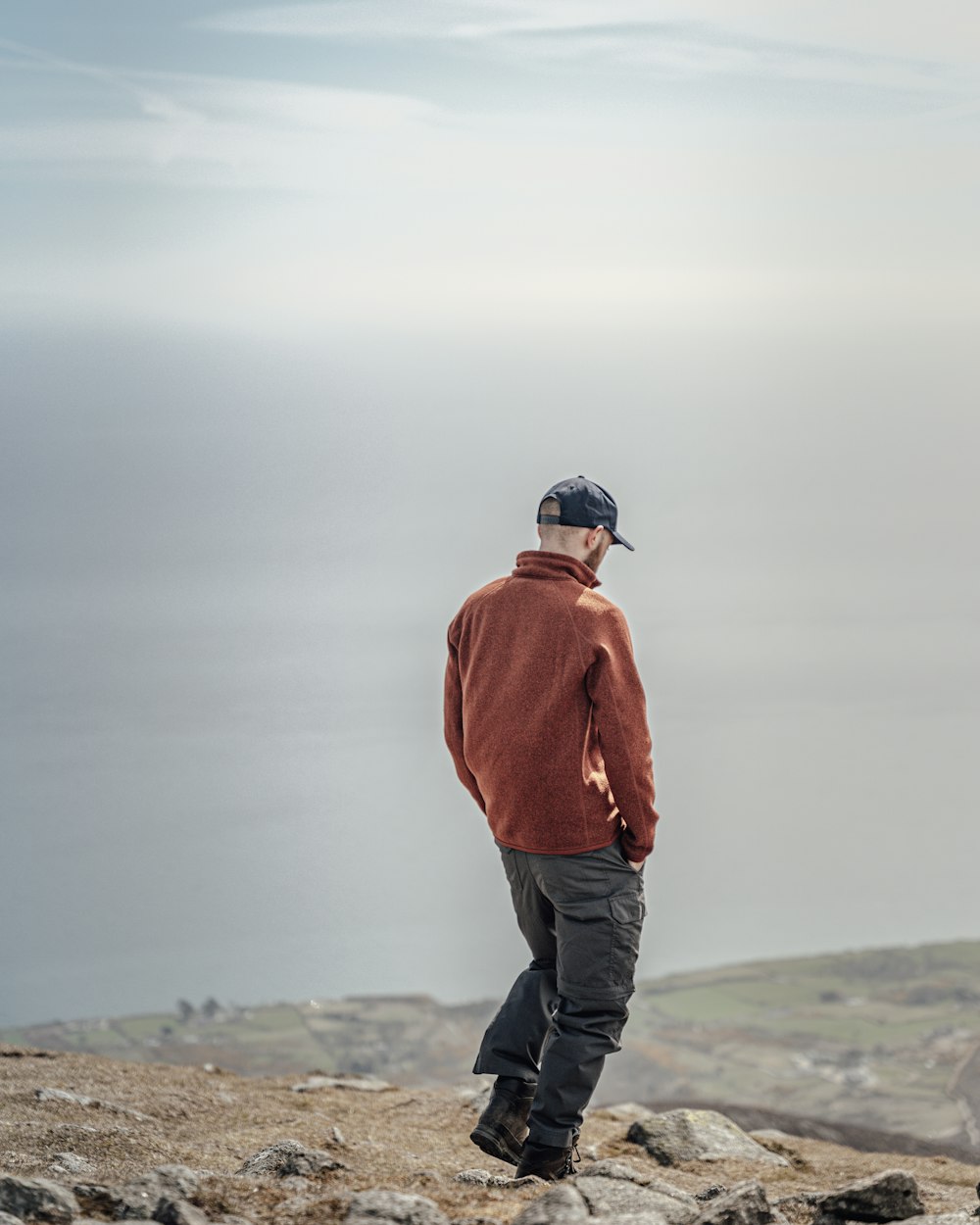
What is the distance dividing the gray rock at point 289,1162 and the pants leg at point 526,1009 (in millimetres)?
690

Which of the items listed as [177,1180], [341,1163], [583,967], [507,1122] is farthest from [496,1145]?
[177,1180]

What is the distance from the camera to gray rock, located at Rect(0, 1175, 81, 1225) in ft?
12.2

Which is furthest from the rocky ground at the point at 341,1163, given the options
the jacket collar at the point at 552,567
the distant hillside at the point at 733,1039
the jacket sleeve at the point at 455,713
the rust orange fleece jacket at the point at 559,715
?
the distant hillside at the point at 733,1039

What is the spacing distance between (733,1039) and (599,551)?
142ft

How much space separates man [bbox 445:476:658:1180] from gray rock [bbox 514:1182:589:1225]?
716mm

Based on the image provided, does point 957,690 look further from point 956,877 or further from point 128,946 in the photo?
point 128,946

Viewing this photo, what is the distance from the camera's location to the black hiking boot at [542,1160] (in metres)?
4.69

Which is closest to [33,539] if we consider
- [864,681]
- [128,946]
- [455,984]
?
[128,946]

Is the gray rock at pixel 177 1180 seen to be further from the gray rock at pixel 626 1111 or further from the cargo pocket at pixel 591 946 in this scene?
the gray rock at pixel 626 1111

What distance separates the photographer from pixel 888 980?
168 feet

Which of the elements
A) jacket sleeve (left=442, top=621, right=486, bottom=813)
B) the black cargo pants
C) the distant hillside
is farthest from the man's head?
the distant hillside

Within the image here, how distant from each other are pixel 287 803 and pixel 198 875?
9650 millimetres

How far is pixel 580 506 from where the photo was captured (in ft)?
15.5

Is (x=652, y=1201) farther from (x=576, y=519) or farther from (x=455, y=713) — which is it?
(x=576, y=519)
